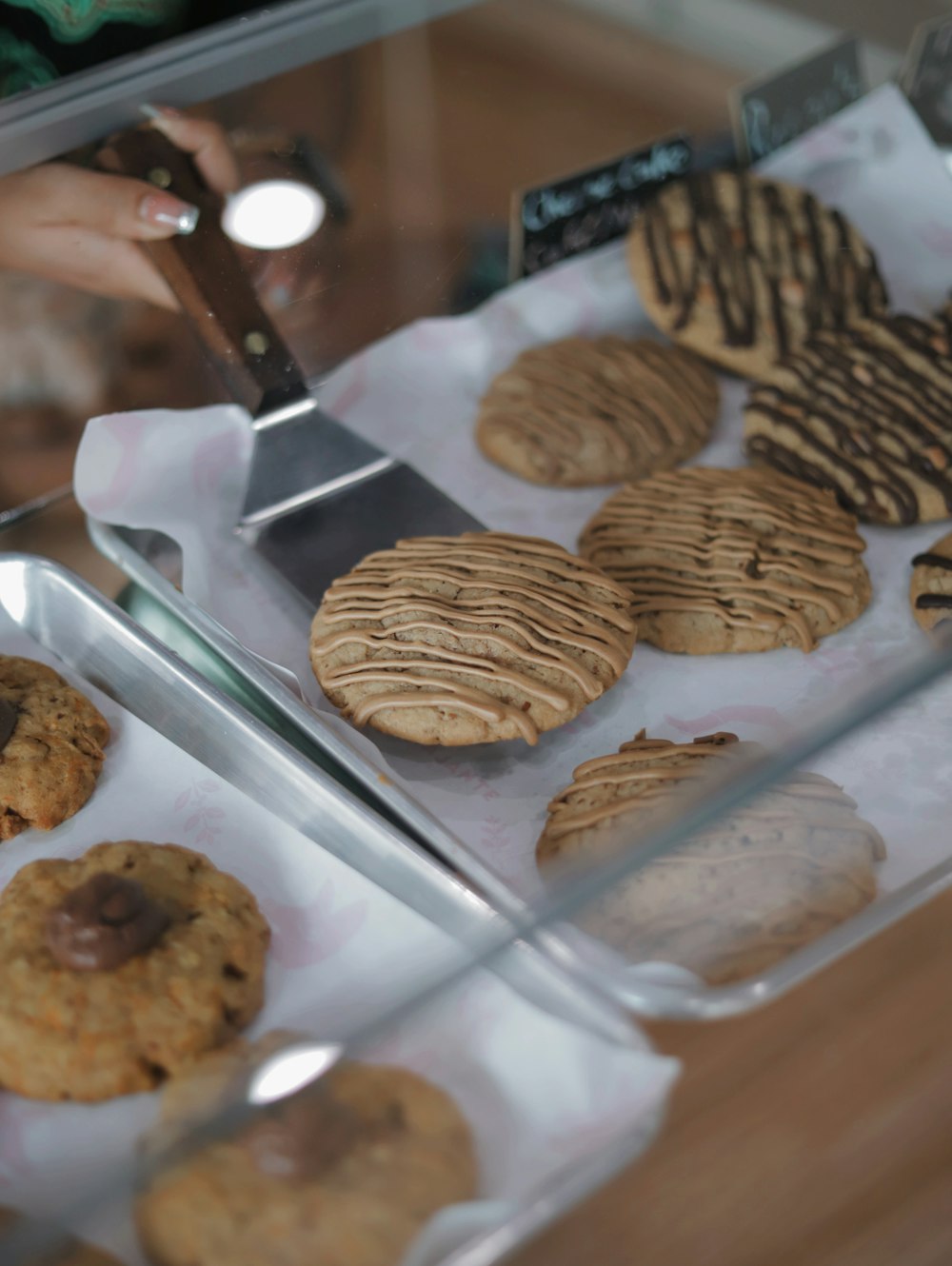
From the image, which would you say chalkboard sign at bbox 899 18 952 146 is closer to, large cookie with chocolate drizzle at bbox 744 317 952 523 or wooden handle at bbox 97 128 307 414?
large cookie with chocolate drizzle at bbox 744 317 952 523

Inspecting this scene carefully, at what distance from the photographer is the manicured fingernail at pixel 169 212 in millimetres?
1869

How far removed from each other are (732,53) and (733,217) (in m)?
0.32

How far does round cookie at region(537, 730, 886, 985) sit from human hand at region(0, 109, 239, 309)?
109 centimetres

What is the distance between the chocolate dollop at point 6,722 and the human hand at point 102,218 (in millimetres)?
618

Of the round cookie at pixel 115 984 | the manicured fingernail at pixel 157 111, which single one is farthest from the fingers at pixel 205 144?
the round cookie at pixel 115 984

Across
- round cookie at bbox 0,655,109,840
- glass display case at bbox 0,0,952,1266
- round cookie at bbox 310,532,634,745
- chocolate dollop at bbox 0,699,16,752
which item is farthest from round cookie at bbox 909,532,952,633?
chocolate dollop at bbox 0,699,16,752

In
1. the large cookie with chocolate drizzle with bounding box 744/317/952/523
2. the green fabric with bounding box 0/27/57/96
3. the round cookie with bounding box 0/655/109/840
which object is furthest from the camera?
the large cookie with chocolate drizzle with bounding box 744/317/952/523

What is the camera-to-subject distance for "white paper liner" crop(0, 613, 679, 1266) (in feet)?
3.15

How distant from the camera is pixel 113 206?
6.09 ft

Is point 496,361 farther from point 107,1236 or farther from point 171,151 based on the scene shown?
point 107,1236

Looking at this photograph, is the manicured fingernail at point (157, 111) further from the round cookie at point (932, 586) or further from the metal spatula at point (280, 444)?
the round cookie at point (932, 586)

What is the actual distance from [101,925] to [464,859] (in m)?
0.39

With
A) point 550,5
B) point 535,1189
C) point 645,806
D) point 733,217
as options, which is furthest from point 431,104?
point 535,1189

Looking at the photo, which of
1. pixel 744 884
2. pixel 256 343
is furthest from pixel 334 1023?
pixel 256 343
